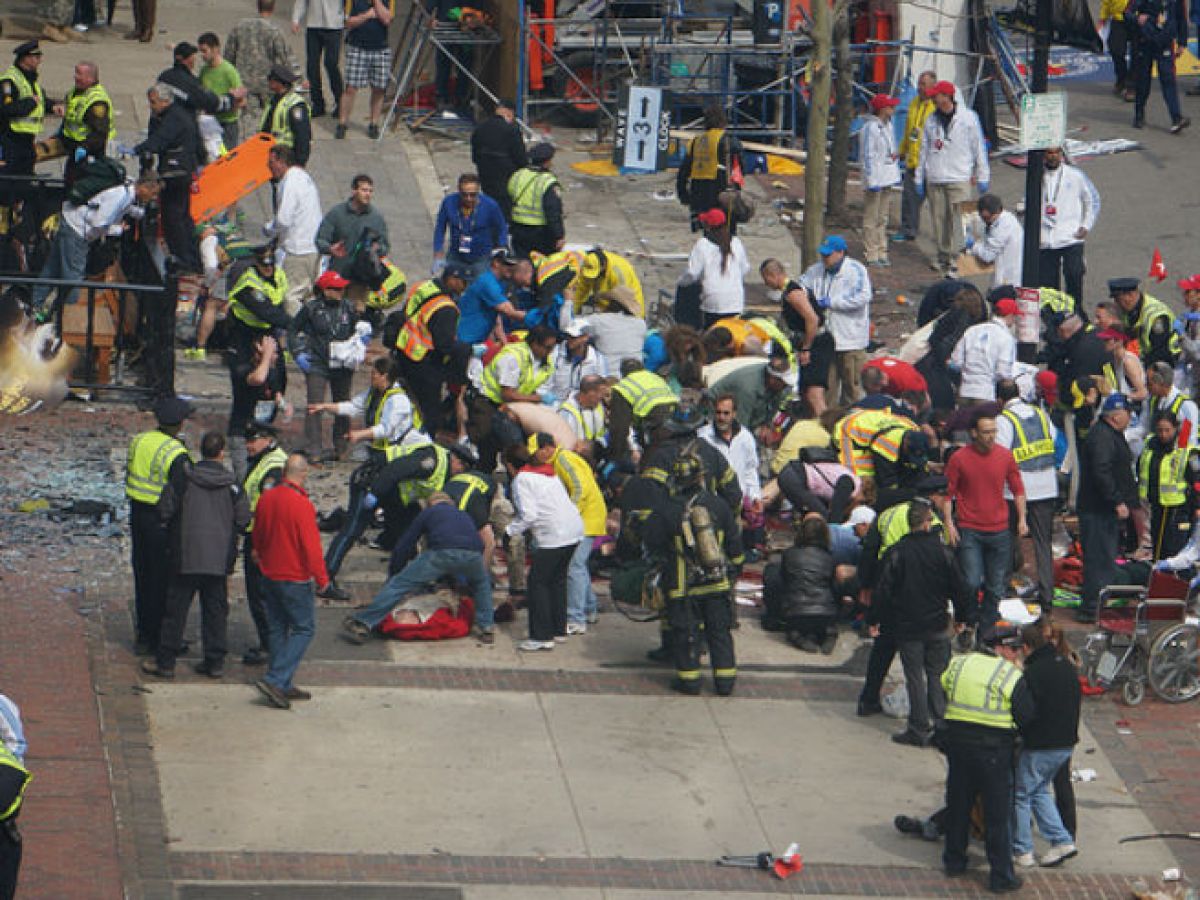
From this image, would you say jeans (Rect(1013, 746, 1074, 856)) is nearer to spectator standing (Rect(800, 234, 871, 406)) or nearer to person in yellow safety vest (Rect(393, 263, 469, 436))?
person in yellow safety vest (Rect(393, 263, 469, 436))

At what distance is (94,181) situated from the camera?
1980cm

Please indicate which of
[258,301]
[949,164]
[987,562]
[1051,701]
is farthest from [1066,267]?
[1051,701]

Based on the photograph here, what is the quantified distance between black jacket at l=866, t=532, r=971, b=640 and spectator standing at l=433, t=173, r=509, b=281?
270 inches

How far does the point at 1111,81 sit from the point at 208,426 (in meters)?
15.3

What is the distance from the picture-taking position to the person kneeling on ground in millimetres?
15297

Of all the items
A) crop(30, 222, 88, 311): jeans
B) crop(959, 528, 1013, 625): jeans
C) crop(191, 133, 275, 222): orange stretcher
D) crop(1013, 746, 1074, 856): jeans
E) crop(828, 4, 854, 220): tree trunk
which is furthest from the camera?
crop(828, 4, 854, 220): tree trunk

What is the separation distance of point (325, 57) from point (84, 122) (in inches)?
186

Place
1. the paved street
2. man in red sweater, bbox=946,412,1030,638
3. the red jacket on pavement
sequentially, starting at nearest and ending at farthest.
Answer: the paved street → the red jacket on pavement → man in red sweater, bbox=946,412,1030,638

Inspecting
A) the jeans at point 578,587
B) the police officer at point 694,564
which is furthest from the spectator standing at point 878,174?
the police officer at point 694,564

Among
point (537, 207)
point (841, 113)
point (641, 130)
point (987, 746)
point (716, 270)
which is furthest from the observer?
point (641, 130)

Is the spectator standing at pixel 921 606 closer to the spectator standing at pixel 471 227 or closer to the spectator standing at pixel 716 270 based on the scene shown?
the spectator standing at pixel 716 270

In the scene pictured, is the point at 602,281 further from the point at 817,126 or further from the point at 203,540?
the point at 203,540

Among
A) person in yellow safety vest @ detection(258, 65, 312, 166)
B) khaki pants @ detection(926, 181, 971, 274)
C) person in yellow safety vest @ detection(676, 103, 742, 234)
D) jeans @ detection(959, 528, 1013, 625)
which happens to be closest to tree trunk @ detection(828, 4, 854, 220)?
khaki pants @ detection(926, 181, 971, 274)

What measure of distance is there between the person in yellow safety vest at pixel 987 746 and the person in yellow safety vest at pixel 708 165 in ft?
32.1
